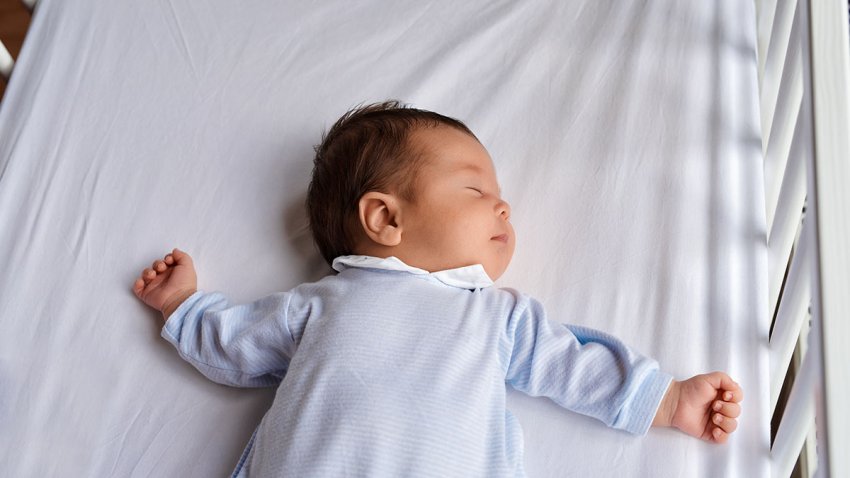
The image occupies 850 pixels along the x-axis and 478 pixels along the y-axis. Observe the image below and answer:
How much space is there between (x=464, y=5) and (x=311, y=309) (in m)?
0.58

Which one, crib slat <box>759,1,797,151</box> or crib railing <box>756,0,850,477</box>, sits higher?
crib slat <box>759,1,797,151</box>

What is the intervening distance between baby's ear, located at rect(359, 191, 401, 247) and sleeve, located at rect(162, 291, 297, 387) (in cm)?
12

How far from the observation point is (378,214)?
39.9 inches

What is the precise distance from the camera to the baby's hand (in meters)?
1.07

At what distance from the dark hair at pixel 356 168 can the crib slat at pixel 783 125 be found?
1.22ft


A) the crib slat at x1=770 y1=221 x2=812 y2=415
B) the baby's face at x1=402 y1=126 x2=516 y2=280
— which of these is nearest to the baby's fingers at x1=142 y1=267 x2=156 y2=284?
the baby's face at x1=402 y1=126 x2=516 y2=280

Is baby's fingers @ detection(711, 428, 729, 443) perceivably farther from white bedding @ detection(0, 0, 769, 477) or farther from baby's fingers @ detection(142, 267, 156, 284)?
baby's fingers @ detection(142, 267, 156, 284)

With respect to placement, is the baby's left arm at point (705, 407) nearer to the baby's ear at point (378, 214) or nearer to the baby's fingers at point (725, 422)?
the baby's fingers at point (725, 422)

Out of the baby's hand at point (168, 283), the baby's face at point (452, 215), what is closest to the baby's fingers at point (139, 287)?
the baby's hand at point (168, 283)

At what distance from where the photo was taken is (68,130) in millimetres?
1250

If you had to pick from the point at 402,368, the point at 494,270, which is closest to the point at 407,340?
the point at 402,368

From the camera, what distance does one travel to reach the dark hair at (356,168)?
3.36 feet

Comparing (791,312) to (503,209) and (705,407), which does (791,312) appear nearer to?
(705,407)

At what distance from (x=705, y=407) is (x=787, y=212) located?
24 centimetres
